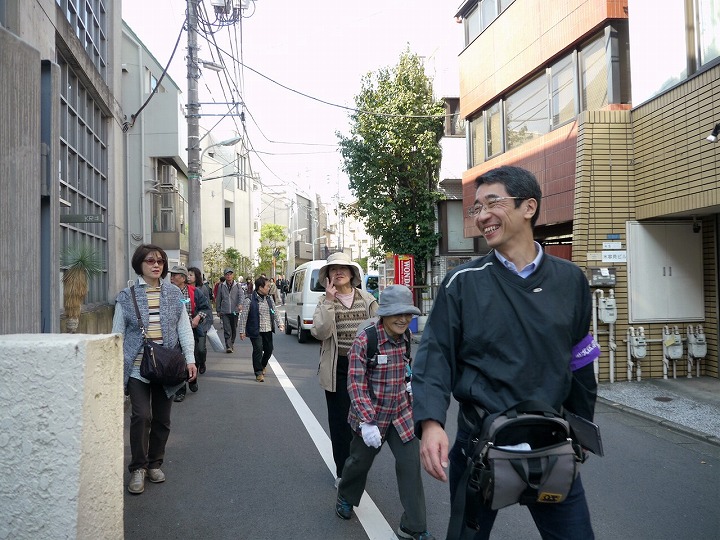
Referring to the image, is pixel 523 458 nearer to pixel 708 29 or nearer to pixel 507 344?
pixel 507 344

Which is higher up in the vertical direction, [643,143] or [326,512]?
[643,143]

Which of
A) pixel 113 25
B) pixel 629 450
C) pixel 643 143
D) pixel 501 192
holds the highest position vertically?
pixel 113 25

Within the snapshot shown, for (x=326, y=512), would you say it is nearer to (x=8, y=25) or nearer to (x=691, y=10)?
(x=8, y=25)

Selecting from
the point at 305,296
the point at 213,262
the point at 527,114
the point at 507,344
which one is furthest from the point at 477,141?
the point at 213,262

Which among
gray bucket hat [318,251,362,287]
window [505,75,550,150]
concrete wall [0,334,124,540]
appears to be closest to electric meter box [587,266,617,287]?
window [505,75,550,150]

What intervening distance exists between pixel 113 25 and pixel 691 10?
12016 millimetres

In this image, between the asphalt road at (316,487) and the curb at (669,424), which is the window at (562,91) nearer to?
the curb at (669,424)

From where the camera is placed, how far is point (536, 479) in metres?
2.33

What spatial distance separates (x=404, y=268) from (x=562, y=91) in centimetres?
857

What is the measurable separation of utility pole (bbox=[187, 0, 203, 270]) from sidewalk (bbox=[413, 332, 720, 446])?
1013 cm

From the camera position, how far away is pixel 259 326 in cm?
1057

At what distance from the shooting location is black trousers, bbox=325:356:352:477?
4.95 m

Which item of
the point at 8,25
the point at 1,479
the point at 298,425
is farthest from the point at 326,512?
the point at 8,25

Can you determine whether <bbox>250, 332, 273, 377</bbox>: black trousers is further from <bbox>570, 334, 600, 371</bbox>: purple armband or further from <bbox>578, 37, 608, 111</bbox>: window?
<bbox>570, 334, 600, 371</bbox>: purple armband
